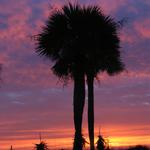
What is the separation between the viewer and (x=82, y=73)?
117 feet

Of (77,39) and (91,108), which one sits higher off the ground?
(77,39)

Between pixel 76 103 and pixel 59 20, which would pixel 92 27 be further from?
pixel 76 103

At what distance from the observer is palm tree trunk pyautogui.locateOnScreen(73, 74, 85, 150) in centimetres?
3428

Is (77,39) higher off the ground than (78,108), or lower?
higher

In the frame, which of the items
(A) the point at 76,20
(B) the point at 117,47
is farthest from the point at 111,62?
(A) the point at 76,20

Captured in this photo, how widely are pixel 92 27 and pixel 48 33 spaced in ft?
9.03

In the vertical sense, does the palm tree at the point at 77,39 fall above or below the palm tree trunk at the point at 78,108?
above

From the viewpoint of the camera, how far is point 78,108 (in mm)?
34531

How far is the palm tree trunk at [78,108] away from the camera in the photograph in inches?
1350

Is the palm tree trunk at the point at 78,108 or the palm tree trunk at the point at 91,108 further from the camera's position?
the palm tree trunk at the point at 91,108

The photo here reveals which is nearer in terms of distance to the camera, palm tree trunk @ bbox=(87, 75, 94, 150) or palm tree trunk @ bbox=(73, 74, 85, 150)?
palm tree trunk @ bbox=(73, 74, 85, 150)

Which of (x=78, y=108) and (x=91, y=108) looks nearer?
(x=78, y=108)

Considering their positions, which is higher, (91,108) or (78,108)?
(91,108)

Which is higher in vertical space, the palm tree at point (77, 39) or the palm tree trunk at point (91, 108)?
the palm tree at point (77, 39)
